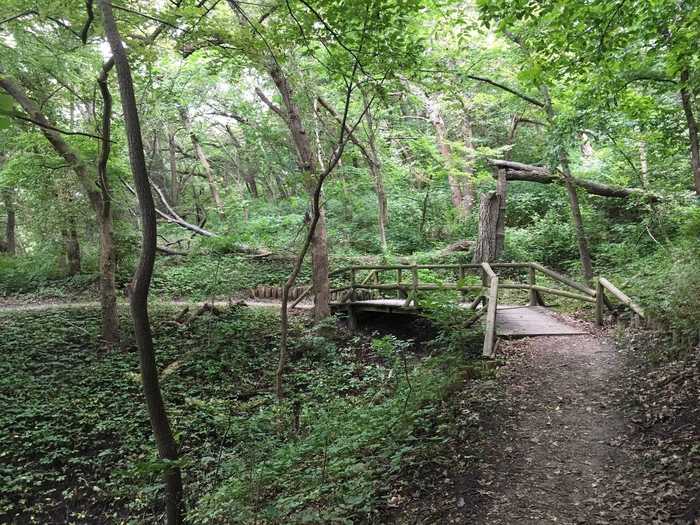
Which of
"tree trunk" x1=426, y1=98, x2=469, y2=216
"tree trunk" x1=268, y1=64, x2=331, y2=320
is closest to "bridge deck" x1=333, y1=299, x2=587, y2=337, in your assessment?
"tree trunk" x1=268, y1=64, x2=331, y2=320

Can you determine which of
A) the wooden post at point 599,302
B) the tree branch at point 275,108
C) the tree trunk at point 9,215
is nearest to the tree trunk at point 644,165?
the wooden post at point 599,302

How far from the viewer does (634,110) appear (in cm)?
809

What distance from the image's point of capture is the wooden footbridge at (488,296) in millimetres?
7641

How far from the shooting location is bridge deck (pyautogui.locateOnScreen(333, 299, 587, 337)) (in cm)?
793

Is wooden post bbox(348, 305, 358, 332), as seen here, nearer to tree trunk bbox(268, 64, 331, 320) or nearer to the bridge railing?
the bridge railing

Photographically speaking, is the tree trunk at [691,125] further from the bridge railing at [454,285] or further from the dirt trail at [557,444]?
the dirt trail at [557,444]

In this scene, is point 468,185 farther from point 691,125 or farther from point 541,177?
point 691,125

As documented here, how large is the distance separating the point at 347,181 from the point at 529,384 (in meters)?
14.5

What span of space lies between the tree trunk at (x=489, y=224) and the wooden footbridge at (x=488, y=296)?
1451 millimetres

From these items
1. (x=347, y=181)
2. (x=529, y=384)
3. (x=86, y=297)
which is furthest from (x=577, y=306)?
(x=86, y=297)

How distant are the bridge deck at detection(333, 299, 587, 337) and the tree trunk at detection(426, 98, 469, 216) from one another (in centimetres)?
745

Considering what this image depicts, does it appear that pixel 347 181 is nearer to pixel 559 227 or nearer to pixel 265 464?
pixel 559 227

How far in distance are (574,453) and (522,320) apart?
467 centimetres

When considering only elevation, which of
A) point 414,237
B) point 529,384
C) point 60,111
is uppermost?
point 60,111
